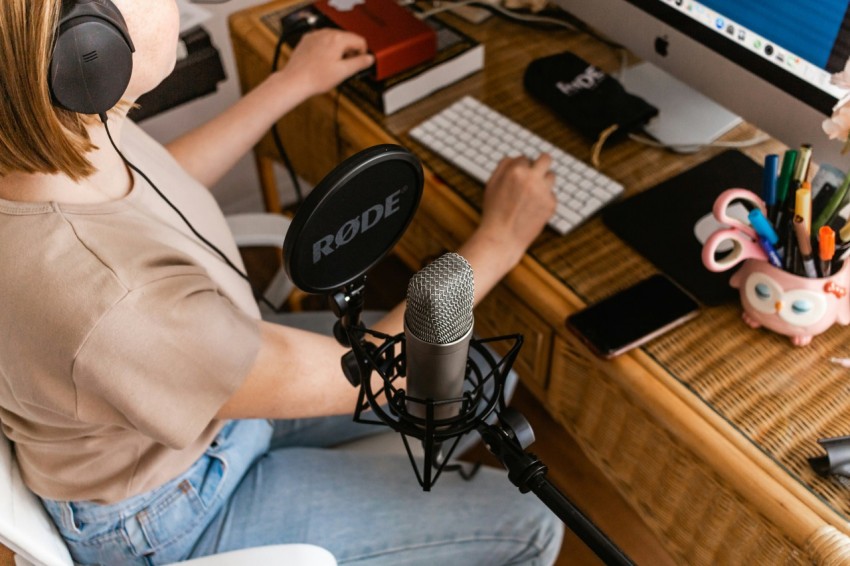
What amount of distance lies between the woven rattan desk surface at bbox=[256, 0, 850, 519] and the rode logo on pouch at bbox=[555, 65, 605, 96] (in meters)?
0.08

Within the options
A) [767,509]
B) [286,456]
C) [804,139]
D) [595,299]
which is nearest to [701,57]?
[804,139]

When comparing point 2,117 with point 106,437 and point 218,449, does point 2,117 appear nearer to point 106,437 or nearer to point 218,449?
point 106,437

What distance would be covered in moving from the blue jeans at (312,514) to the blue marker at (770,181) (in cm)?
44

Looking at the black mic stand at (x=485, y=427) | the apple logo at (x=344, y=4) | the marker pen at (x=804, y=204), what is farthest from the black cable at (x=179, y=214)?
the marker pen at (x=804, y=204)

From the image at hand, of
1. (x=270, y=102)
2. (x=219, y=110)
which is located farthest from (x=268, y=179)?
(x=270, y=102)

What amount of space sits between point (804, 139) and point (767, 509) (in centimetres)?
44

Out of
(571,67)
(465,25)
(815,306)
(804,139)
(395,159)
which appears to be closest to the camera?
(395,159)

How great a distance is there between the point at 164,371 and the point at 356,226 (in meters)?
0.28

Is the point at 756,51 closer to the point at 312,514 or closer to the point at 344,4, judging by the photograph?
the point at 344,4

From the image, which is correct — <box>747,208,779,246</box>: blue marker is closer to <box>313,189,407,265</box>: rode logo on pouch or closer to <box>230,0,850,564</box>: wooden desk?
<box>230,0,850,564</box>: wooden desk

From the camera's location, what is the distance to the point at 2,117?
60 cm

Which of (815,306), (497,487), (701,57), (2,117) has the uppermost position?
(2,117)

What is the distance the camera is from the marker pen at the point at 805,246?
734 mm

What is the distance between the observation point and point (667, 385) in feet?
2.54
